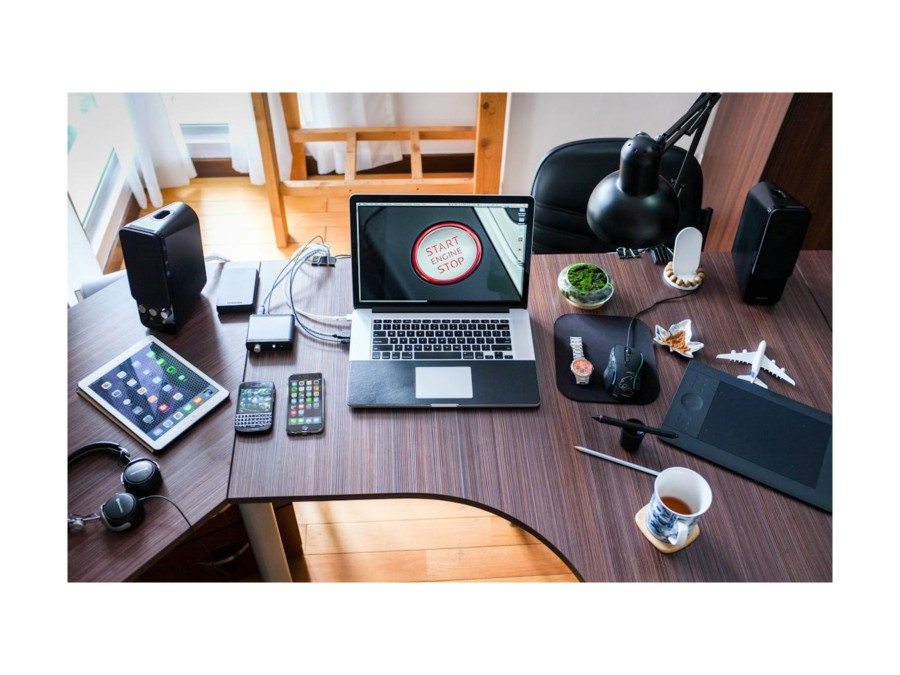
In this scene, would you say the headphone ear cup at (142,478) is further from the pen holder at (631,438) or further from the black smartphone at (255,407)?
the pen holder at (631,438)

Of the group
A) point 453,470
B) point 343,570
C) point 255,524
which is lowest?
point 343,570

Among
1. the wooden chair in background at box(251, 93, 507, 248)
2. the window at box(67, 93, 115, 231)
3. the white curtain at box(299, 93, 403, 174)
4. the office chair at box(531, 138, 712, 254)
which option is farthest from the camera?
the white curtain at box(299, 93, 403, 174)

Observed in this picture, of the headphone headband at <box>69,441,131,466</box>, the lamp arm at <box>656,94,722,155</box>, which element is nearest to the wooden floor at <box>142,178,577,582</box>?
the headphone headband at <box>69,441,131,466</box>

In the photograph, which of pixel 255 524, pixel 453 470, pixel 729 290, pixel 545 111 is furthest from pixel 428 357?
pixel 545 111

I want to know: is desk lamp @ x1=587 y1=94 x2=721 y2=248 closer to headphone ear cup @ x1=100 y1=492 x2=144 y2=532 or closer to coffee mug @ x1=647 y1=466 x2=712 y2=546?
coffee mug @ x1=647 y1=466 x2=712 y2=546

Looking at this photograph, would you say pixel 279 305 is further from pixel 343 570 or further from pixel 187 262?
pixel 343 570

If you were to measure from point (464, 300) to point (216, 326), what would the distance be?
536mm

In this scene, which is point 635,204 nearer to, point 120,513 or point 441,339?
point 441,339

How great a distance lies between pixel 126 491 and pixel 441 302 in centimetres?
69

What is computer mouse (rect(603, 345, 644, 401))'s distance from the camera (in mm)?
1341

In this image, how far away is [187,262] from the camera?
1.45 m

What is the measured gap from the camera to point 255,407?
131 cm

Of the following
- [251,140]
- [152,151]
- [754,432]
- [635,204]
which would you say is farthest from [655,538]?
[152,151]

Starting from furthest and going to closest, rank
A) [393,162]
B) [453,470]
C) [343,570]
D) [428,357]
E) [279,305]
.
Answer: [393,162] → [343,570] → [279,305] → [428,357] → [453,470]
